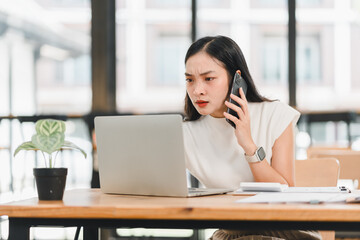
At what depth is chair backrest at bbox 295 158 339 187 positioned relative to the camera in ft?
6.63

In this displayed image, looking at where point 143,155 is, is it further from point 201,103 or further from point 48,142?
point 201,103

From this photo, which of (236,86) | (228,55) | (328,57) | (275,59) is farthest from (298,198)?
(328,57)

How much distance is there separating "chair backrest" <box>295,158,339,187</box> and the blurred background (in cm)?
284

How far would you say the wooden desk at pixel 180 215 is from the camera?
3.86 feet

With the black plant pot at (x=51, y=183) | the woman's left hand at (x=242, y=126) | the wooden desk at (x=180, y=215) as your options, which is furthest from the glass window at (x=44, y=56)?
the wooden desk at (x=180, y=215)

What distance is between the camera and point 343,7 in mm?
5156

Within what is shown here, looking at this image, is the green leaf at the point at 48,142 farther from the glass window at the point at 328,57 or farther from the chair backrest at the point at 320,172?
the glass window at the point at 328,57

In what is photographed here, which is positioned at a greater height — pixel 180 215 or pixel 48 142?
pixel 48 142

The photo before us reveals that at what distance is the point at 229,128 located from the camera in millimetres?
2033

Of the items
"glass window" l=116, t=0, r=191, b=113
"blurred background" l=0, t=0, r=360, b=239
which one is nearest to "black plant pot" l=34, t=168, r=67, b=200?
"blurred background" l=0, t=0, r=360, b=239

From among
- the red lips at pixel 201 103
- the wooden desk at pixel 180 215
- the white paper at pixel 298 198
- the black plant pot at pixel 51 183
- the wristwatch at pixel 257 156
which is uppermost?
the red lips at pixel 201 103

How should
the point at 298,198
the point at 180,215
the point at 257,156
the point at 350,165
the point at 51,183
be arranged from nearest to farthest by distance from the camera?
the point at 180,215 < the point at 298,198 < the point at 51,183 < the point at 257,156 < the point at 350,165

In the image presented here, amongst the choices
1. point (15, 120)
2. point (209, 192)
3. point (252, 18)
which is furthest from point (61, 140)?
point (252, 18)

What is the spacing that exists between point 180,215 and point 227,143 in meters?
0.79
